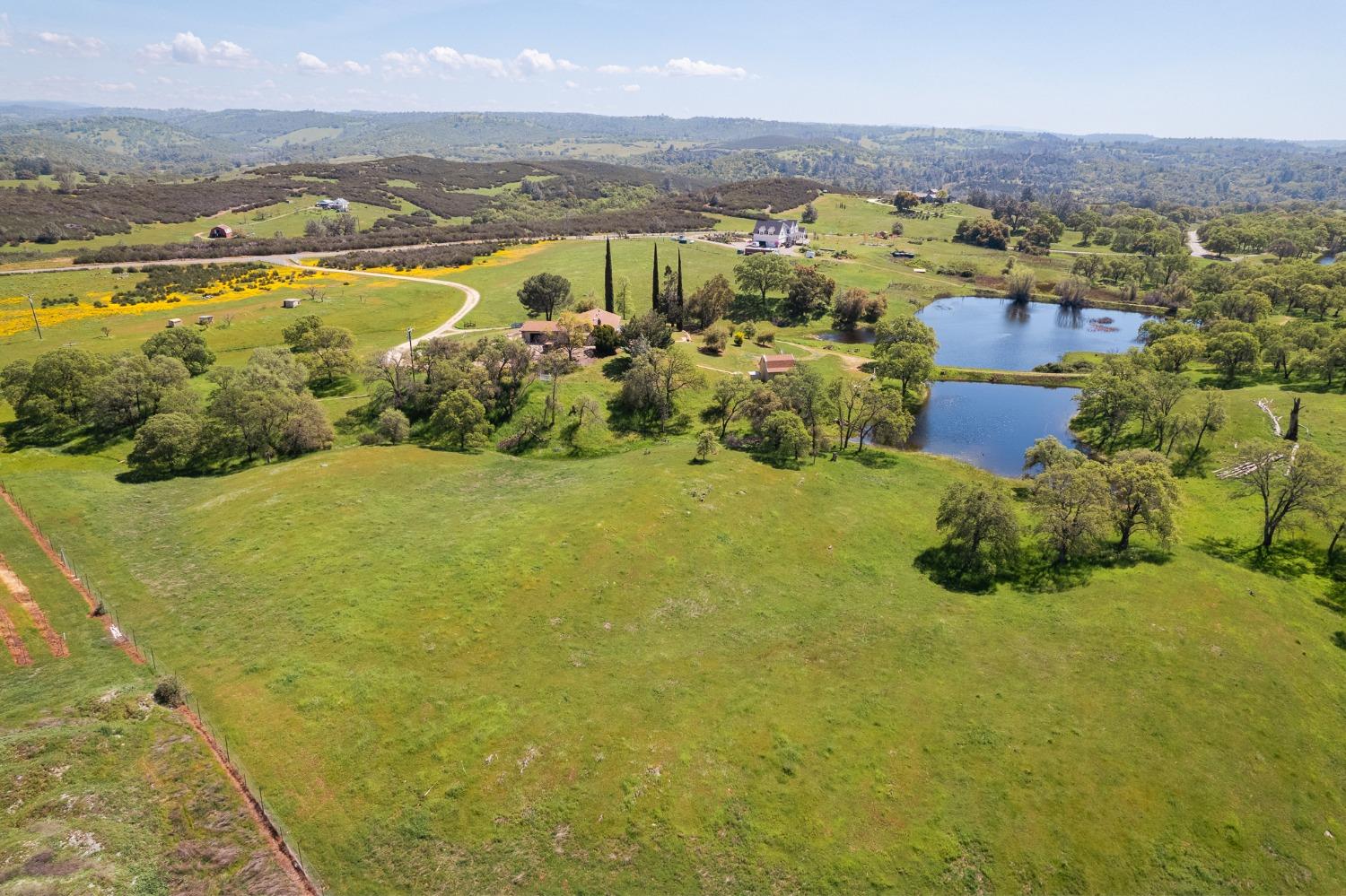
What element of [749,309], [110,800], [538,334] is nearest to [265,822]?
[110,800]

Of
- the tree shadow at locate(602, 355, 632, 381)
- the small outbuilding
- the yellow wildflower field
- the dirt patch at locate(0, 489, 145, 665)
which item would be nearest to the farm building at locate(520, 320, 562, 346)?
the small outbuilding

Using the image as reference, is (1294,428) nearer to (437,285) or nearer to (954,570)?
(954,570)

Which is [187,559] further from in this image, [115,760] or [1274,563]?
[1274,563]

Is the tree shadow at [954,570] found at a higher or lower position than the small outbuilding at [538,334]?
lower

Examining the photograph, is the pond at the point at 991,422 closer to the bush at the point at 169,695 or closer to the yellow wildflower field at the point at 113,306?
the bush at the point at 169,695

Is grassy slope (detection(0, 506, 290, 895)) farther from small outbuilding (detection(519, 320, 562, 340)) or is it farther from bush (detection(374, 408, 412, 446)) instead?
small outbuilding (detection(519, 320, 562, 340))

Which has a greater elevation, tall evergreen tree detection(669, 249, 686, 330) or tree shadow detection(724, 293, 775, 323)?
tall evergreen tree detection(669, 249, 686, 330)

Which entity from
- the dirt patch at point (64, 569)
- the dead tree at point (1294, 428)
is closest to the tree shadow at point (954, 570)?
the dead tree at point (1294, 428)
